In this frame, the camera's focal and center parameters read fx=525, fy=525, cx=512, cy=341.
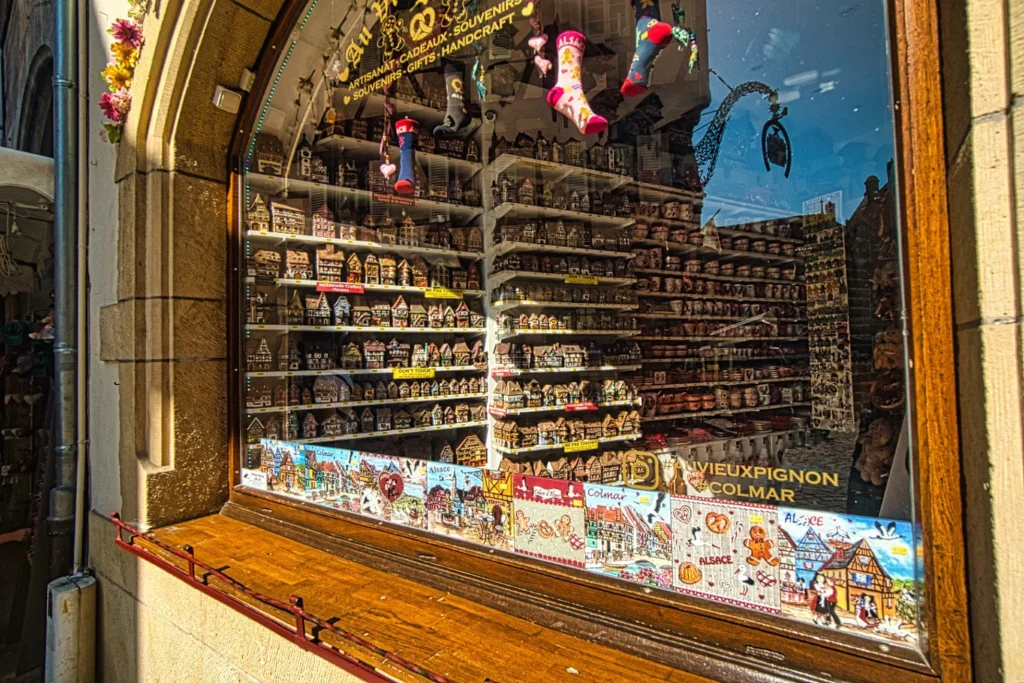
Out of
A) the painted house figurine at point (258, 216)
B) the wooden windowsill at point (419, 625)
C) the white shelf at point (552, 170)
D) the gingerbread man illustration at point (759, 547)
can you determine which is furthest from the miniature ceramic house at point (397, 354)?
the gingerbread man illustration at point (759, 547)

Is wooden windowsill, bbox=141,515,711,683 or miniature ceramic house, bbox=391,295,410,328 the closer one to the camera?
wooden windowsill, bbox=141,515,711,683

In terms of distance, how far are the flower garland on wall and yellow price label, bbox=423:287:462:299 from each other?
5.90 feet

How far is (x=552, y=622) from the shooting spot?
4.98 feet

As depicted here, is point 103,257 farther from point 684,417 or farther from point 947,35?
point 947,35

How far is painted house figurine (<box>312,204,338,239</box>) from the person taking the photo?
3.14 m

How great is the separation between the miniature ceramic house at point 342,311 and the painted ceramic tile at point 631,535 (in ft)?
6.97

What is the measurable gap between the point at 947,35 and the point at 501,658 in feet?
5.51

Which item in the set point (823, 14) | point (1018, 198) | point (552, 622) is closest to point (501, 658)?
point (552, 622)

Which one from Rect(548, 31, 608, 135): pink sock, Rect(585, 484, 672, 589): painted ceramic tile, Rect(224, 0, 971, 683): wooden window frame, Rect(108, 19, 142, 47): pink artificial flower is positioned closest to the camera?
Rect(224, 0, 971, 683): wooden window frame

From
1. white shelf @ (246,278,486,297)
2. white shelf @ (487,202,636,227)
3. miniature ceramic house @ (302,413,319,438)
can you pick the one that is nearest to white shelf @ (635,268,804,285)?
white shelf @ (487,202,636,227)

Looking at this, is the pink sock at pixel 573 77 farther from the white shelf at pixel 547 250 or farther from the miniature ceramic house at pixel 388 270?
the miniature ceramic house at pixel 388 270

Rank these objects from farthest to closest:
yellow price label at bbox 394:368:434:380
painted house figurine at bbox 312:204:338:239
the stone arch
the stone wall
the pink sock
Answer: yellow price label at bbox 394:368:434:380 → painted house figurine at bbox 312:204:338:239 → the stone arch → the pink sock → the stone wall

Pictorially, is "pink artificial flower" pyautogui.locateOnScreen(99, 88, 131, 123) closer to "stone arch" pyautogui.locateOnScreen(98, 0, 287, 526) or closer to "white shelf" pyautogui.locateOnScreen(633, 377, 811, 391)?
"stone arch" pyautogui.locateOnScreen(98, 0, 287, 526)

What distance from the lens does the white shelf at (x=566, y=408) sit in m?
2.90
